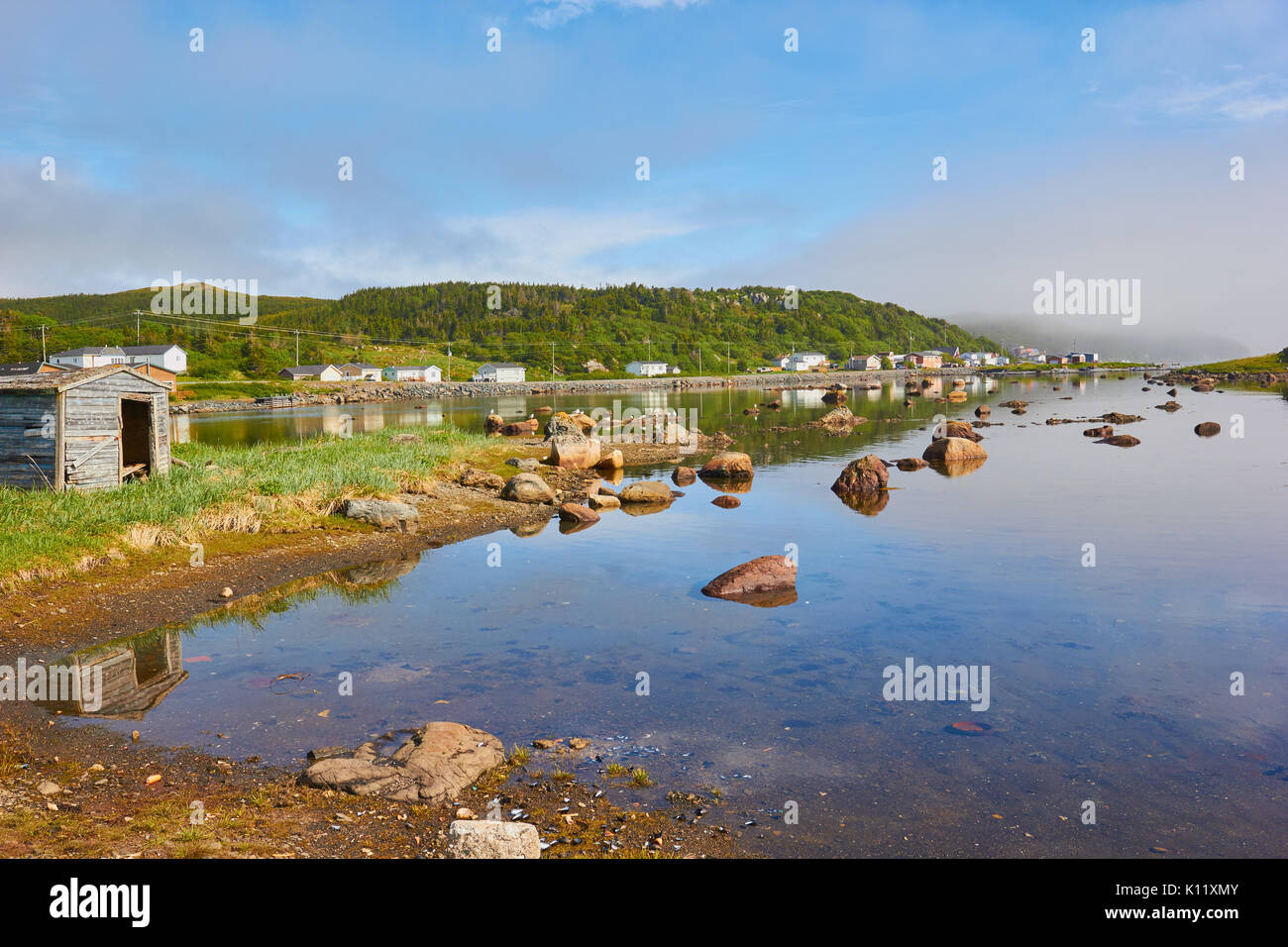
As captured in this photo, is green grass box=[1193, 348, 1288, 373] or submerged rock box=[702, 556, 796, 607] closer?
submerged rock box=[702, 556, 796, 607]

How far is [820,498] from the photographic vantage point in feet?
115

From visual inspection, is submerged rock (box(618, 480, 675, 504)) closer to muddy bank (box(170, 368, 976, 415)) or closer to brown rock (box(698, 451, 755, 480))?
brown rock (box(698, 451, 755, 480))

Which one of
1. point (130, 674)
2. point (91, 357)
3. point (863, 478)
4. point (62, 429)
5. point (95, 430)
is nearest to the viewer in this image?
point (130, 674)

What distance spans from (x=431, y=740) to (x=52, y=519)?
1569cm

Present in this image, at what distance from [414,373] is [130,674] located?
15928cm

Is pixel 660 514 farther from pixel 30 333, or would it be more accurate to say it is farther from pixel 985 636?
pixel 30 333

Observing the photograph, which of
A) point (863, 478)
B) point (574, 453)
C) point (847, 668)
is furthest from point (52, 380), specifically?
point (863, 478)

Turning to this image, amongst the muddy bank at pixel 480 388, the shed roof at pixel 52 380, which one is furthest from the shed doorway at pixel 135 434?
the muddy bank at pixel 480 388

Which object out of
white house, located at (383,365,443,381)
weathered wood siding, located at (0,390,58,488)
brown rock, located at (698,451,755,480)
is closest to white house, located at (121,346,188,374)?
white house, located at (383,365,443,381)

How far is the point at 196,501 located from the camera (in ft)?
79.4

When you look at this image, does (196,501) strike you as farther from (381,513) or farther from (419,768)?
(419,768)

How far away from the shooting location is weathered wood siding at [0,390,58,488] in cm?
2395

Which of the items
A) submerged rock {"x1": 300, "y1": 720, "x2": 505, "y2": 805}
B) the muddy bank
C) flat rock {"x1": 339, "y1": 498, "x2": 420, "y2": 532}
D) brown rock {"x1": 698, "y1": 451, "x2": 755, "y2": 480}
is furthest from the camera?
the muddy bank

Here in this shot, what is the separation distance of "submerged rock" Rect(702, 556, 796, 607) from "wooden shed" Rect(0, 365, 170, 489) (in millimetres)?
19311
